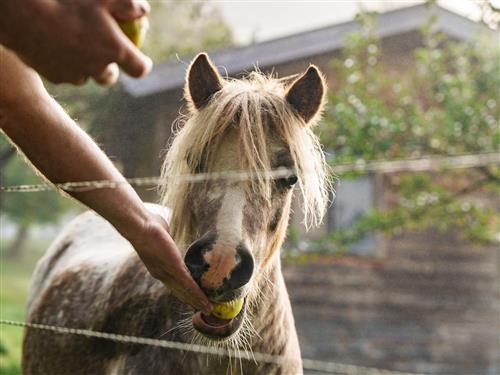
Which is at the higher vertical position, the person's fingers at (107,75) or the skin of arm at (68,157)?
the skin of arm at (68,157)

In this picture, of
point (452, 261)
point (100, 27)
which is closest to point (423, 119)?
point (452, 261)

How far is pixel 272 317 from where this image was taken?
281 cm

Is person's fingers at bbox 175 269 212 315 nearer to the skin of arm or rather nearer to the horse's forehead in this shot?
the skin of arm

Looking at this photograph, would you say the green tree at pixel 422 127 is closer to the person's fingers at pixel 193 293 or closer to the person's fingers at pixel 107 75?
the person's fingers at pixel 193 293

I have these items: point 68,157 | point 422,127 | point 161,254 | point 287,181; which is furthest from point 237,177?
point 422,127

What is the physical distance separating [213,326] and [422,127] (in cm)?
622

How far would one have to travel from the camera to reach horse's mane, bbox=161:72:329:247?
2.55m

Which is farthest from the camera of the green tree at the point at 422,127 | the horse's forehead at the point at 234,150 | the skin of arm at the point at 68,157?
the green tree at the point at 422,127

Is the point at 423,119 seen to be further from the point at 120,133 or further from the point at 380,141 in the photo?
the point at 120,133

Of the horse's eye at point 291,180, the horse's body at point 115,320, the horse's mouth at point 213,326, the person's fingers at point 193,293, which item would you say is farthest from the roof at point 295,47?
the person's fingers at point 193,293

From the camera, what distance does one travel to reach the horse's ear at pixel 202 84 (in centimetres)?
287

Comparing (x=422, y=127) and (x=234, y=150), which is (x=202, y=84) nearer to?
(x=234, y=150)

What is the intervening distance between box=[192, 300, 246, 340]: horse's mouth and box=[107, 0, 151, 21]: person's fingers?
1179 mm

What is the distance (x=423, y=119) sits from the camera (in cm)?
800
